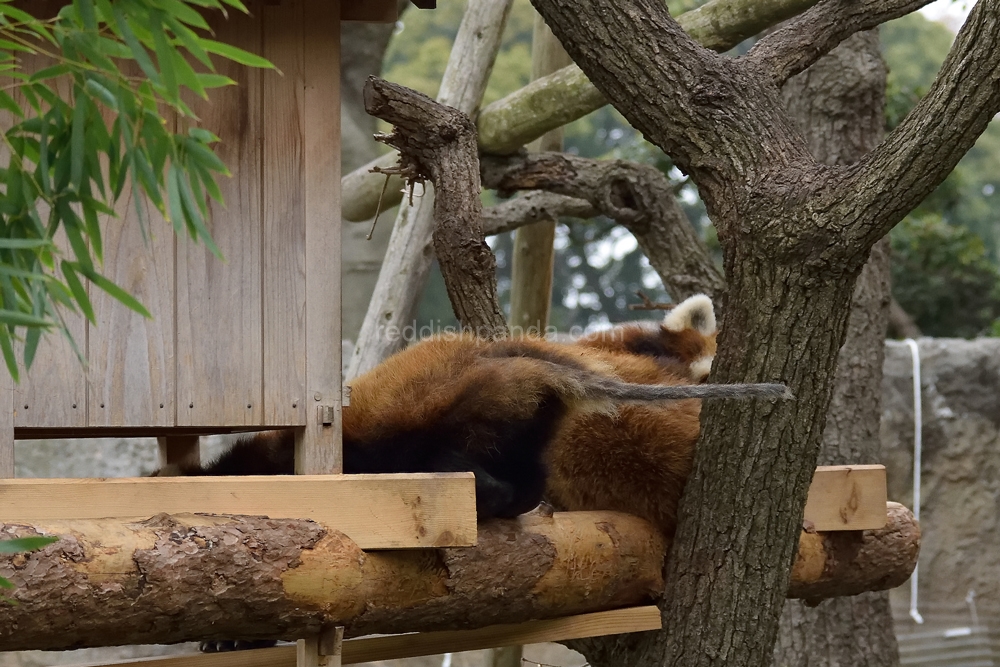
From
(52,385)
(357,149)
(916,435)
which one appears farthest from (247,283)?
(357,149)

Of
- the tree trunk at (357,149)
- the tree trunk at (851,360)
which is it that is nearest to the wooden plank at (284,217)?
the tree trunk at (851,360)

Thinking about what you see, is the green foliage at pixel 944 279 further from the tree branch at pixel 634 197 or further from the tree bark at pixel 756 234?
the tree bark at pixel 756 234

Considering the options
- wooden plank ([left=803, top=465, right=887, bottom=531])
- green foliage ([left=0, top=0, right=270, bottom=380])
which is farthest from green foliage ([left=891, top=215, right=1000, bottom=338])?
green foliage ([left=0, top=0, right=270, bottom=380])

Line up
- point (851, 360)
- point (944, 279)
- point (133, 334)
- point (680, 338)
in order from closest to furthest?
point (133, 334) → point (680, 338) → point (851, 360) → point (944, 279)

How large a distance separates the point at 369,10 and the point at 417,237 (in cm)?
156

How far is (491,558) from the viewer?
2139 mm

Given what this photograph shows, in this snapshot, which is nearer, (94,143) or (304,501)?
(94,143)

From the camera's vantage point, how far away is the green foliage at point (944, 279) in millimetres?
7172

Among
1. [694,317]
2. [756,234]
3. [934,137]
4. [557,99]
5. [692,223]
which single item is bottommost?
[694,317]

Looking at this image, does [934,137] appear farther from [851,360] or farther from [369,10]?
[851,360]

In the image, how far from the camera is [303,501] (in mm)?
1896

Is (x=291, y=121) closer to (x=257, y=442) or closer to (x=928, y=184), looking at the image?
(x=257, y=442)

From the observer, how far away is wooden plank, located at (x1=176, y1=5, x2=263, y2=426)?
2.17 metres

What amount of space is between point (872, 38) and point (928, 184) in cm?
256
